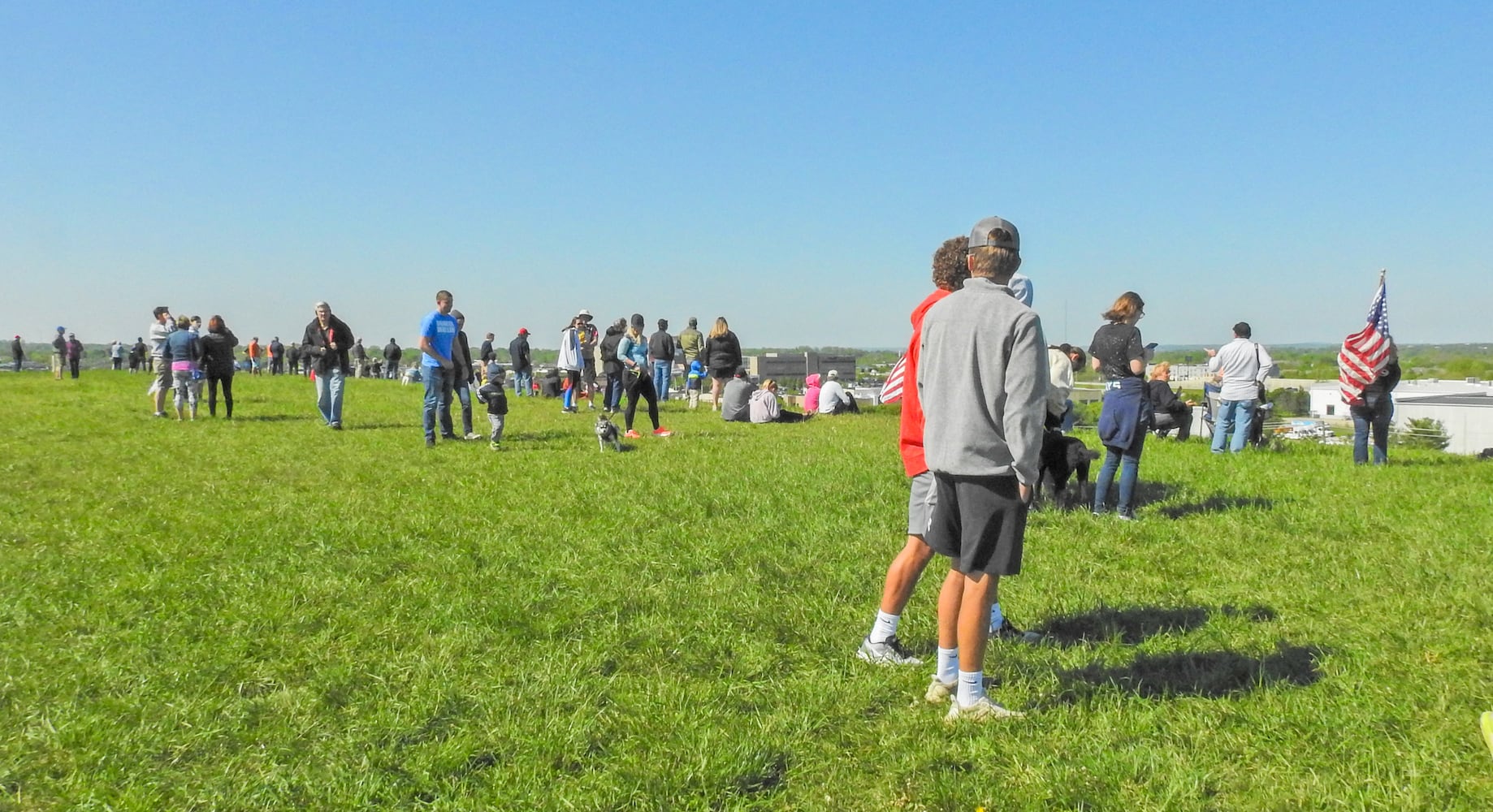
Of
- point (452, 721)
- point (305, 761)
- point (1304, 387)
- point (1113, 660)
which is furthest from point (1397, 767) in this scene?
point (1304, 387)

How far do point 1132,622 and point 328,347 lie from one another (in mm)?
11549

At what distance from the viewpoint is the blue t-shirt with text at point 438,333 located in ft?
38.3

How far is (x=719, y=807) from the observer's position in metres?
2.97

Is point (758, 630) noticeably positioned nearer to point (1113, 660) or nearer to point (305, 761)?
point (1113, 660)

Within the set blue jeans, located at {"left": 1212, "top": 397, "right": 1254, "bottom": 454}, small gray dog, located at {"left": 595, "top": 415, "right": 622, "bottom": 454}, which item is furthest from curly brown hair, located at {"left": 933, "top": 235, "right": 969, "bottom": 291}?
blue jeans, located at {"left": 1212, "top": 397, "right": 1254, "bottom": 454}

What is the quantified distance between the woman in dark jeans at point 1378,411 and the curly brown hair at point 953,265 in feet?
29.5

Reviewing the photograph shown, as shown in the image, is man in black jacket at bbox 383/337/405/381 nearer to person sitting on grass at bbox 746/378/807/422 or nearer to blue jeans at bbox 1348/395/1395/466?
person sitting on grass at bbox 746/378/807/422

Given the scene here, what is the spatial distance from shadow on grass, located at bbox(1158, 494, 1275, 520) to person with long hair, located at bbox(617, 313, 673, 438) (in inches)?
282

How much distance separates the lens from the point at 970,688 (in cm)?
355

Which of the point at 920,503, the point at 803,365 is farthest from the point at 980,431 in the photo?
the point at 803,365

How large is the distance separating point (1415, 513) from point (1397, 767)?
5.50 metres

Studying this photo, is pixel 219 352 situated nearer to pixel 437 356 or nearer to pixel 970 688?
pixel 437 356

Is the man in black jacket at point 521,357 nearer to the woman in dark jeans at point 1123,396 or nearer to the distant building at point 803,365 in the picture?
the distant building at point 803,365

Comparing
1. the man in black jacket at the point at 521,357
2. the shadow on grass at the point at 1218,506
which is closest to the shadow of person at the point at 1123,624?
the shadow on grass at the point at 1218,506
